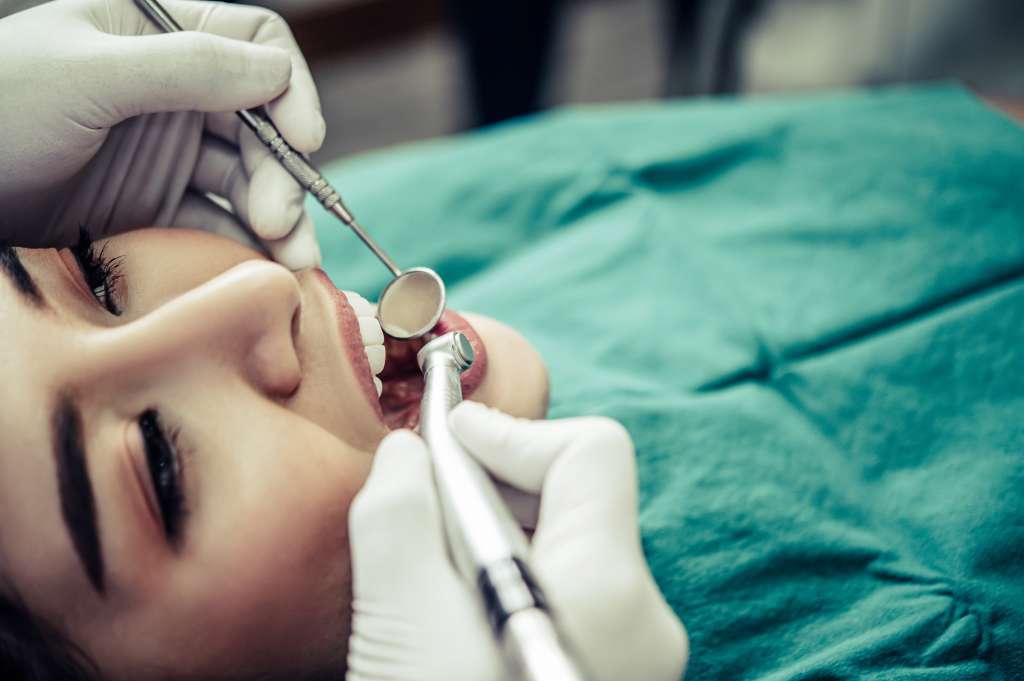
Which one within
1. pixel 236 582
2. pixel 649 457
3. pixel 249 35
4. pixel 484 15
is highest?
pixel 249 35

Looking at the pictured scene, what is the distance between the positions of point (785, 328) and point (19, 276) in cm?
89

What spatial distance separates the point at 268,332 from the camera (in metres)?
0.71

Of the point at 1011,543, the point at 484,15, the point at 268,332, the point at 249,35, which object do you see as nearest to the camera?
the point at 268,332

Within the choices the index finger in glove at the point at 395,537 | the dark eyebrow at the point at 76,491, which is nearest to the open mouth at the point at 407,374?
the index finger in glove at the point at 395,537

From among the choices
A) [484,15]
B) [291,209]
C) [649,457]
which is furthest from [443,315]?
[484,15]

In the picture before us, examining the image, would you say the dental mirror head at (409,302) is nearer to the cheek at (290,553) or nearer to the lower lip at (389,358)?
the lower lip at (389,358)

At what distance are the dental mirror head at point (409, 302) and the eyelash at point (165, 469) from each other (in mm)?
266

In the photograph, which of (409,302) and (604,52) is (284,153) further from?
(604,52)

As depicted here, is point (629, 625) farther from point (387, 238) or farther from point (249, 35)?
point (387, 238)

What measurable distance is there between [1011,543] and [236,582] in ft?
2.45

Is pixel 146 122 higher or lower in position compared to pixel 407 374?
higher

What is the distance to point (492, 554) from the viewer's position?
1.86 ft

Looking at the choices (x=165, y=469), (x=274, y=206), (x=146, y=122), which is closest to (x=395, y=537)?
(x=165, y=469)

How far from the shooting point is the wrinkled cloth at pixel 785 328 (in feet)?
2.84
